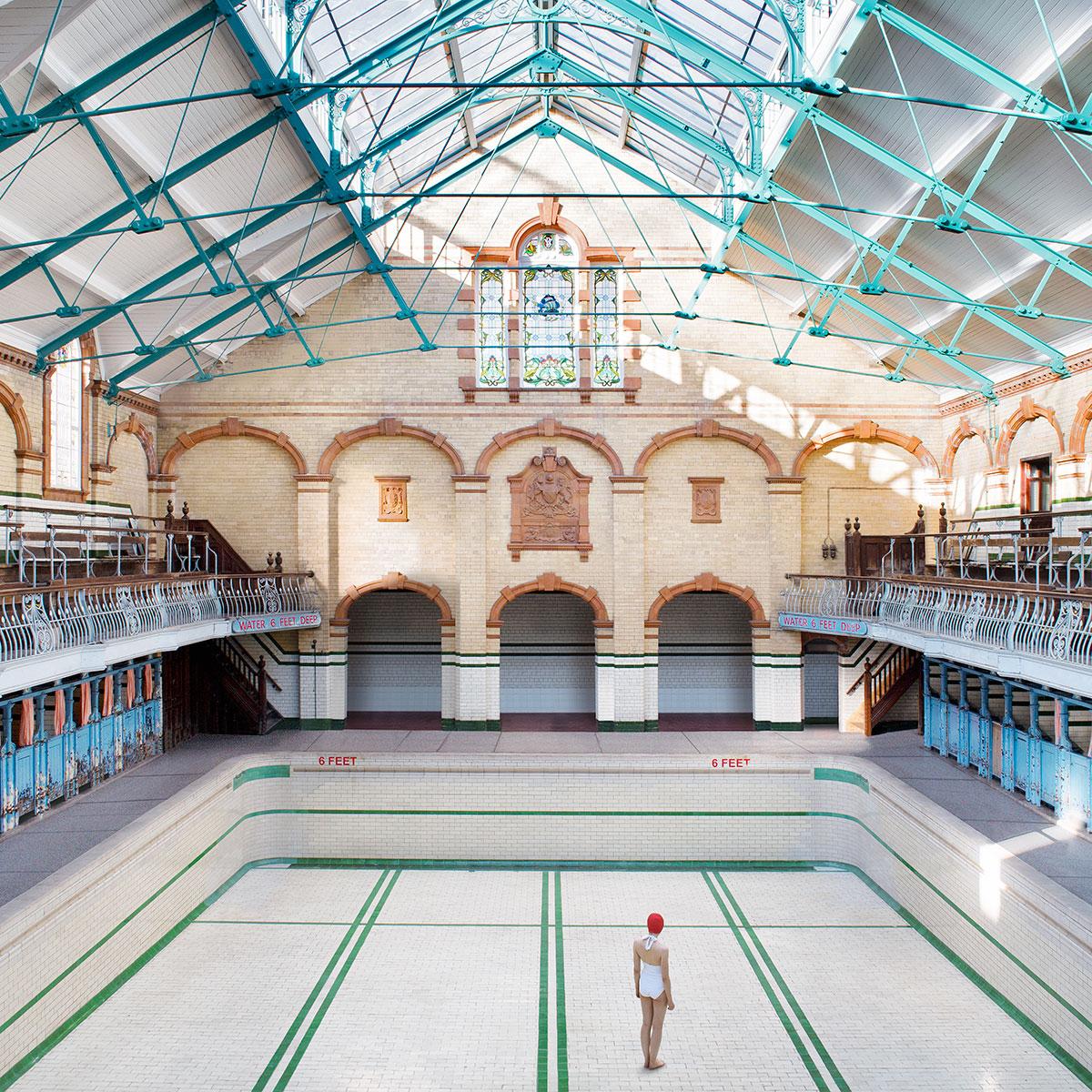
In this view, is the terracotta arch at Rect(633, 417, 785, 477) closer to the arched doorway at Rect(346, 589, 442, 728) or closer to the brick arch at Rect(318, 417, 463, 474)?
the brick arch at Rect(318, 417, 463, 474)

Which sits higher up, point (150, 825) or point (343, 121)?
point (343, 121)

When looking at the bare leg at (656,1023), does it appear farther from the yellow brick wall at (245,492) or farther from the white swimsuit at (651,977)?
the yellow brick wall at (245,492)

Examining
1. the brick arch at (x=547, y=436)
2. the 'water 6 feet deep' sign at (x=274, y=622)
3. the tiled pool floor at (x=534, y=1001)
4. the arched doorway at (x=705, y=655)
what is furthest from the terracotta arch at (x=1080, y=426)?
the 'water 6 feet deep' sign at (x=274, y=622)

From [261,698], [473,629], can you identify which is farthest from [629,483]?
[261,698]

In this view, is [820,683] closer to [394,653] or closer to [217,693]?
[394,653]

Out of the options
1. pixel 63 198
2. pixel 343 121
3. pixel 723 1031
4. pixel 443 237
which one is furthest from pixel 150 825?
pixel 443 237

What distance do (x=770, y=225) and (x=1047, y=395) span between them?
5.80m

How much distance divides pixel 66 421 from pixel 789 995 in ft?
47.3

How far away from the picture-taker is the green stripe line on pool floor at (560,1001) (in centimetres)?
A: 834

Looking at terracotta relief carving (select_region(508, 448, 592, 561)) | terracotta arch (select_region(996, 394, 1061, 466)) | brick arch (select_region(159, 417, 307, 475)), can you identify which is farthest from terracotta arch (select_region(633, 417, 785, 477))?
brick arch (select_region(159, 417, 307, 475))

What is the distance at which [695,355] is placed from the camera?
18.8 metres

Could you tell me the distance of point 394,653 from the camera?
2073 centimetres

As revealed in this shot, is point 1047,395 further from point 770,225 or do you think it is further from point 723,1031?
point 723,1031

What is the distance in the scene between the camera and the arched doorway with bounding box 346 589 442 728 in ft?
67.8
